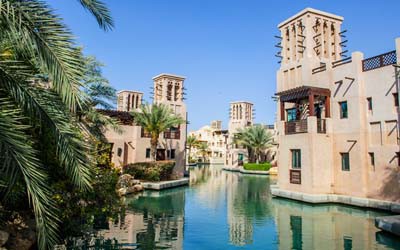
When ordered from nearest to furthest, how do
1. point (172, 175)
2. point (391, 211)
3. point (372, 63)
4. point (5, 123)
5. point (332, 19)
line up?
1. point (5, 123)
2. point (391, 211)
3. point (372, 63)
4. point (332, 19)
5. point (172, 175)

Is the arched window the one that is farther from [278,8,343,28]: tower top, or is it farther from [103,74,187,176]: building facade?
[278,8,343,28]: tower top

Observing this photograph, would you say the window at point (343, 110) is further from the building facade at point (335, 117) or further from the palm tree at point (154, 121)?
the palm tree at point (154, 121)

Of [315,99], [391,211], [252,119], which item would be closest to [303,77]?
[315,99]

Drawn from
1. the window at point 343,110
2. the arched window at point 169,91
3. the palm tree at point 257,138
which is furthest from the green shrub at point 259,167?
the window at point 343,110

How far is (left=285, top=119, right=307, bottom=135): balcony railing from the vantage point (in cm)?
2006

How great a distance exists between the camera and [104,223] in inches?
516

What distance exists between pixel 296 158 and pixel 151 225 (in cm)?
1147

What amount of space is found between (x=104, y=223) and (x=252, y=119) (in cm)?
4617

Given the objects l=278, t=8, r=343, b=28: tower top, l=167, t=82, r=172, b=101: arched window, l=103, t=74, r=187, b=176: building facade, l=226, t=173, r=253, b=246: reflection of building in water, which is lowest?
l=226, t=173, r=253, b=246: reflection of building in water

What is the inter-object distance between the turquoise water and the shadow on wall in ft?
4.67

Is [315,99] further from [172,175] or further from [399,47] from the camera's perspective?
[172,175]

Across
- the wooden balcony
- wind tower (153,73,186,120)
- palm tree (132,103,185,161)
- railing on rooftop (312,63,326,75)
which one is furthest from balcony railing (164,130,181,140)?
railing on rooftop (312,63,326,75)

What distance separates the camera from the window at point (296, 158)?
2064 cm

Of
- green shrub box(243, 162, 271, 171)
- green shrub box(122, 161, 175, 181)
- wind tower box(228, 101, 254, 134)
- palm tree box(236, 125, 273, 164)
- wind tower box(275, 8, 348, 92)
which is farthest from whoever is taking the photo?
wind tower box(228, 101, 254, 134)
